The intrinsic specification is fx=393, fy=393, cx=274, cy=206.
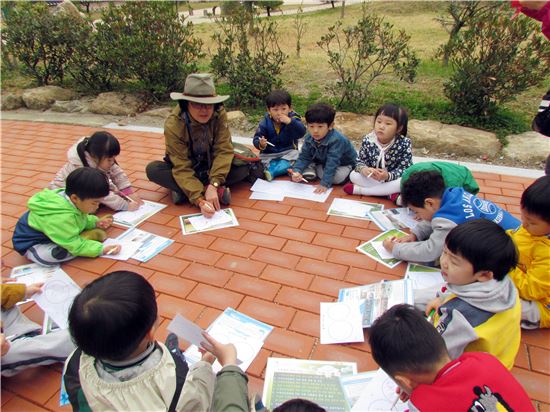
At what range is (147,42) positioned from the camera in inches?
215

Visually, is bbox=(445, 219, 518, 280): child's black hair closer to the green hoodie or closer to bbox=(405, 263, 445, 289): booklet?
bbox=(405, 263, 445, 289): booklet

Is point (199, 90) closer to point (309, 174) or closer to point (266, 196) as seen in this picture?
point (266, 196)

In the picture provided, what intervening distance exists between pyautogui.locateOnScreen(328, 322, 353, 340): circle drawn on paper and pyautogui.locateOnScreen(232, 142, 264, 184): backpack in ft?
6.00

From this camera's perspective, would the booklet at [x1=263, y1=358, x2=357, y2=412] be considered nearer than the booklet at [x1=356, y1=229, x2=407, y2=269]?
Yes

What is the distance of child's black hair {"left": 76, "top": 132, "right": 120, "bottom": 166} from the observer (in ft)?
9.75

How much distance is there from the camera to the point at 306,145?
357 cm

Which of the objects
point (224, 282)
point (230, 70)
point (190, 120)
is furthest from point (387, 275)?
point (230, 70)

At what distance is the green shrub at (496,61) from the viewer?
4.12m

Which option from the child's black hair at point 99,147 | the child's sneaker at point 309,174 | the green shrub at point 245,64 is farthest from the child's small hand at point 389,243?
the green shrub at point 245,64

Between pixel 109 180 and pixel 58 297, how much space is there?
4.26ft

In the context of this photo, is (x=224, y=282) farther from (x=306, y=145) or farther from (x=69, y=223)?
(x=306, y=145)

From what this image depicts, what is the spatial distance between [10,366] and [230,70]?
4599 mm

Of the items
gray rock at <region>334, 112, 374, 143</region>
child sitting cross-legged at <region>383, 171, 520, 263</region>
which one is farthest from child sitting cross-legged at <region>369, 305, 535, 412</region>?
gray rock at <region>334, 112, 374, 143</region>

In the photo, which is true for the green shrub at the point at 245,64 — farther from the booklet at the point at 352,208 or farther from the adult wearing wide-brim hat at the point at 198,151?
the booklet at the point at 352,208
